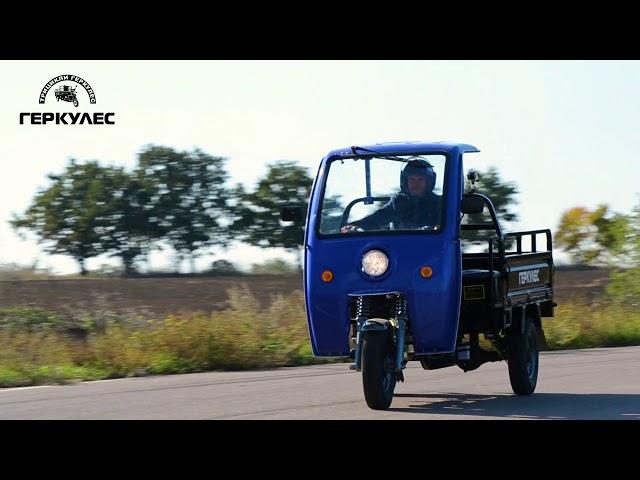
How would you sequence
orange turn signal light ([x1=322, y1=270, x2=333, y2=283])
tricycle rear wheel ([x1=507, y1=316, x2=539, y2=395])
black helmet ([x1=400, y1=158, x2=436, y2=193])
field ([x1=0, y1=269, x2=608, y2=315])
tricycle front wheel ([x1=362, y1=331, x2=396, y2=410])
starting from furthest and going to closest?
field ([x1=0, y1=269, x2=608, y2=315])
tricycle rear wheel ([x1=507, y1=316, x2=539, y2=395])
black helmet ([x1=400, y1=158, x2=436, y2=193])
orange turn signal light ([x1=322, y1=270, x2=333, y2=283])
tricycle front wheel ([x1=362, y1=331, x2=396, y2=410])

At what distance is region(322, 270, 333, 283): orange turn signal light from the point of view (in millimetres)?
11391

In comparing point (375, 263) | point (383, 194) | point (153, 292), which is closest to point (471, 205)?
point (383, 194)

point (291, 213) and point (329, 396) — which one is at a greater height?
point (291, 213)

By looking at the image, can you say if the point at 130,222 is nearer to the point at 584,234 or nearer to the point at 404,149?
the point at 584,234

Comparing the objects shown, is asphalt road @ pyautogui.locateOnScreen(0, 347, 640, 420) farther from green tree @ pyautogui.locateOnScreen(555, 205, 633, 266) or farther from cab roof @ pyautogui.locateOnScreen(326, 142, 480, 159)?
green tree @ pyautogui.locateOnScreen(555, 205, 633, 266)

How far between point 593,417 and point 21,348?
954 centimetres

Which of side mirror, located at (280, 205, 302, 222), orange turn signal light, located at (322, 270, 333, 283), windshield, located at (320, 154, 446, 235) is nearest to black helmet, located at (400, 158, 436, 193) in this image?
windshield, located at (320, 154, 446, 235)

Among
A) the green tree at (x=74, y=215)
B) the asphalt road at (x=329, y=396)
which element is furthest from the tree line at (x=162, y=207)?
the asphalt road at (x=329, y=396)

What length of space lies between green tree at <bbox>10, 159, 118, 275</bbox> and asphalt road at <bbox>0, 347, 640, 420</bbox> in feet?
128

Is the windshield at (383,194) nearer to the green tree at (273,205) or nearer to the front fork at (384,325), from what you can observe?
the front fork at (384,325)

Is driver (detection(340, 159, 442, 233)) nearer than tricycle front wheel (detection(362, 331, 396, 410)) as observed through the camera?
No

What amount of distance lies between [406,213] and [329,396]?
2.21m

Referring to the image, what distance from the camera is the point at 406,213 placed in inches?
460
